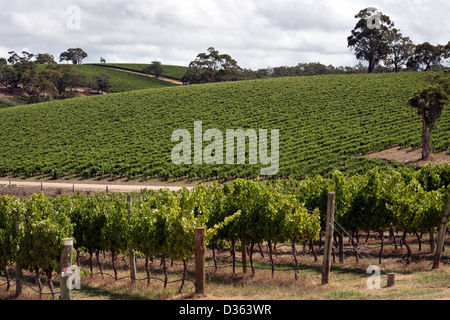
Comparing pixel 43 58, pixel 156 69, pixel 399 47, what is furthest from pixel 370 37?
pixel 43 58

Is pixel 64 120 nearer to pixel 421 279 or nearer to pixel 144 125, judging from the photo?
pixel 144 125

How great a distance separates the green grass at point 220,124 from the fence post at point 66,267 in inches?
1237

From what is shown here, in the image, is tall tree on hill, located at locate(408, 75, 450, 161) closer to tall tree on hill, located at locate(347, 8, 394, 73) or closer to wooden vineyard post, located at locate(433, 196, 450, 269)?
wooden vineyard post, located at locate(433, 196, 450, 269)

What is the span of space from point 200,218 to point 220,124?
47524mm

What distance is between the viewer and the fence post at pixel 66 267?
9875mm

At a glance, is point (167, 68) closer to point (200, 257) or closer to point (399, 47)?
point (399, 47)

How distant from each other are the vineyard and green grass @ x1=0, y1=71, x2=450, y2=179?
20169mm

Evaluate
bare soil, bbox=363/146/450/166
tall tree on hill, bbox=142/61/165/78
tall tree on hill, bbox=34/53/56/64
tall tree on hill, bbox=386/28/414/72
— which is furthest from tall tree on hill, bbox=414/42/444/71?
tall tree on hill, bbox=34/53/56/64

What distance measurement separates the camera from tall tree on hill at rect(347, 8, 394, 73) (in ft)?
315

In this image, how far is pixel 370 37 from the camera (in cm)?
9688

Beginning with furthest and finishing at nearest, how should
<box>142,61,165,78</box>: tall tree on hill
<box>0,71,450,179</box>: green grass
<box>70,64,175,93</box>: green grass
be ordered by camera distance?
<box>142,61,165,78</box>: tall tree on hill, <box>70,64,175,93</box>: green grass, <box>0,71,450,179</box>: green grass

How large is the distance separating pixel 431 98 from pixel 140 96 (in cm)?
5780

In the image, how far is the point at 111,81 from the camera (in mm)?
132875
